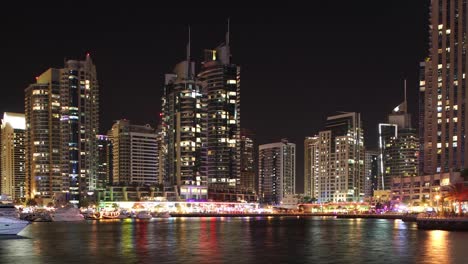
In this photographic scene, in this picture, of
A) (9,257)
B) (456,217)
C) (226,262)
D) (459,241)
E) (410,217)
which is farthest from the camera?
(410,217)

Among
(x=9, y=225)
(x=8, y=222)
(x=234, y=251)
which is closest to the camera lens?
(x=234, y=251)

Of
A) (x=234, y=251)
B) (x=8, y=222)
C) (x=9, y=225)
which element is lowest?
(x=234, y=251)

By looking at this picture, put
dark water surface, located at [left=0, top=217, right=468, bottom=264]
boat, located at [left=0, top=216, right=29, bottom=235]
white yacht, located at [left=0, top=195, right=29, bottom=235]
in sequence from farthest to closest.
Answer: white yacht, located at [left=0, top=195, right=29, bottom=235] < boat, located at [left=0, top=216, right=29, bottom=235] < dark water surface, located at [left=0, top=217, right=468, bottom=264]

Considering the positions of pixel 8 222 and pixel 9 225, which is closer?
pixel 8 222

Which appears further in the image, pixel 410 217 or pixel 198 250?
pixel 410 217

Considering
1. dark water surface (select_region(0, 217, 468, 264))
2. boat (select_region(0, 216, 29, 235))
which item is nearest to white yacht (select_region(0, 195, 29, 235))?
boat (select_region(0, 216, 29, 235))

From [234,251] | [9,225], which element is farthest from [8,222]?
[234,251]

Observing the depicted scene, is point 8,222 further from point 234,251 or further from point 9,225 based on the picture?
point 234,251

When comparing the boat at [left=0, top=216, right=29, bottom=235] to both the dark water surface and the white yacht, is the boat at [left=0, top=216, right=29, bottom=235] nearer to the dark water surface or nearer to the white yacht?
the white yacht

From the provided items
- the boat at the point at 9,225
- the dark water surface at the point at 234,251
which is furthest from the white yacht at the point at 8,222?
the dark water surface at the point at 234,251

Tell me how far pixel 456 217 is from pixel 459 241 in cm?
3827

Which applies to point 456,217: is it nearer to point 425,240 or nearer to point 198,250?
point 425,240

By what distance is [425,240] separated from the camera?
94.4m

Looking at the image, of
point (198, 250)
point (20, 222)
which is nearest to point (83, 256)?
point (198, 250)
